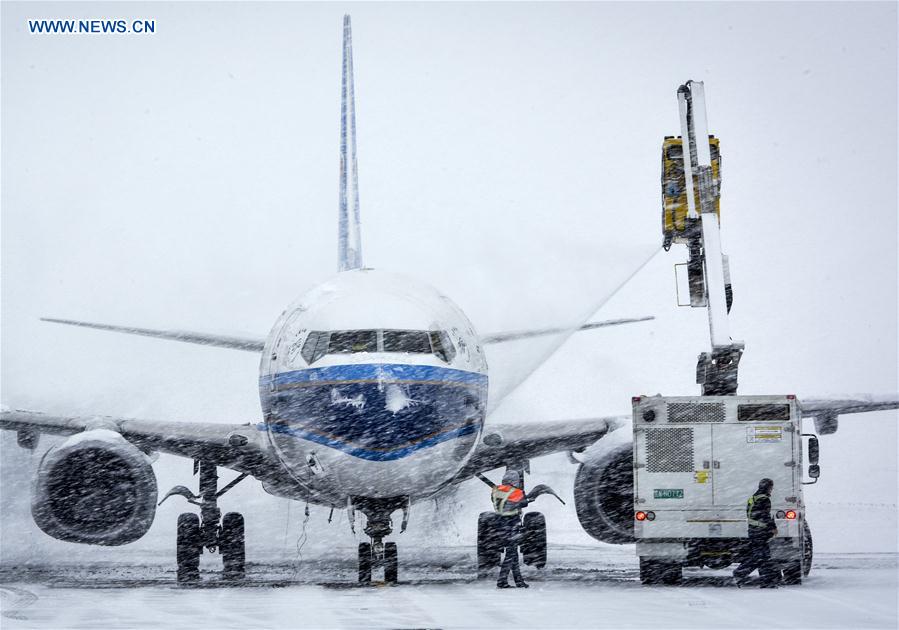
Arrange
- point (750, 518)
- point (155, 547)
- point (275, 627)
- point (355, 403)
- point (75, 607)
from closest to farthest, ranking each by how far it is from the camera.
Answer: point (275, 627)
point (75, 607)
point (355, 403)
point (750, 518)
point (155, 547)

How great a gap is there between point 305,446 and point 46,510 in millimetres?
4399

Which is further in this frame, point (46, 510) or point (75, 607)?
point (46, 510)

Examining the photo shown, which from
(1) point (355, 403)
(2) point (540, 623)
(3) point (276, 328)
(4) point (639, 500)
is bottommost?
(2) point (540, 623)

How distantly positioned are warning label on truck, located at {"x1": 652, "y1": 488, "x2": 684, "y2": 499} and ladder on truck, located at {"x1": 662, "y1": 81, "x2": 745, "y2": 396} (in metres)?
2.16

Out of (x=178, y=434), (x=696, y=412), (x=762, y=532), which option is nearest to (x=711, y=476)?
(x=696, y=412)

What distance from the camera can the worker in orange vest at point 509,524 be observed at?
15445 mm

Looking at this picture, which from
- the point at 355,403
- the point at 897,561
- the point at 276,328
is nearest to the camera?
the point at 355,403

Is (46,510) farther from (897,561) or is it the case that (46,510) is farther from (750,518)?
(897,561)

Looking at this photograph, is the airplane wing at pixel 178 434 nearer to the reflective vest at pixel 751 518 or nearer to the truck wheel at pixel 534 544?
the truck wheel at pixel 534 544

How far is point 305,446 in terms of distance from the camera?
14648 millimetres

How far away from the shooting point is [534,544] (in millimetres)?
19344

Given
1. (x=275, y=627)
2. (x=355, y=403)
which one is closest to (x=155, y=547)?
(x=355, y=403)

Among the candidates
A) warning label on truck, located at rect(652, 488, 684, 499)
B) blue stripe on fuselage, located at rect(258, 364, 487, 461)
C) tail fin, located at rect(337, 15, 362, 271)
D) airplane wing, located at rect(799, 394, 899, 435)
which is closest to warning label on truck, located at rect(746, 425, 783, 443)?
warning label on truck, located at rect(652, 488, 684, 499)

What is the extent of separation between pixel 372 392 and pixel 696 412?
14.6 ft
